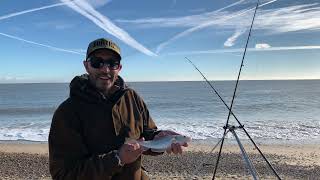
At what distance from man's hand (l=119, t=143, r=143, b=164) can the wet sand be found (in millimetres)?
7618

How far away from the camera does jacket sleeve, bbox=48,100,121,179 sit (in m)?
2.77

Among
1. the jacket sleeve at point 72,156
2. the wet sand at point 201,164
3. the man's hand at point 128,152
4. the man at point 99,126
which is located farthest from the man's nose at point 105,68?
the wet sand at point 201,164

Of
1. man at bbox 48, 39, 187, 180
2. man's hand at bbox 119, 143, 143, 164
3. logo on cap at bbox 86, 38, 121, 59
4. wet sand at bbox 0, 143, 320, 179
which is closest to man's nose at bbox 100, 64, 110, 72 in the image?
man at bbox 48, 39, 187, 180

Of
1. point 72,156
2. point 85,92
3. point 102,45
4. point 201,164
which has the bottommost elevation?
point 201,164

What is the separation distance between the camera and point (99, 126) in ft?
9.58

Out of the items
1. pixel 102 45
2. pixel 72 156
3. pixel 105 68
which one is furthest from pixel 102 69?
pixel 72 156

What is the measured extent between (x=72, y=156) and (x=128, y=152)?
361mm

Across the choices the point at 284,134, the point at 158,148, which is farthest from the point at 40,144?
the point at 158,148

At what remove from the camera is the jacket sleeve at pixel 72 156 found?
2766mm

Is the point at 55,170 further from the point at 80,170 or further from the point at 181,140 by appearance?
the point at 181,140

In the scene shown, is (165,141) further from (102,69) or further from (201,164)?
(201,164)

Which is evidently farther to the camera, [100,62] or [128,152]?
[100,62]

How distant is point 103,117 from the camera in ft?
9.62

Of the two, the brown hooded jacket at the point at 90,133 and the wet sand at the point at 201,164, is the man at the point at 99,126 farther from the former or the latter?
the wet sand at the point at 201,164
